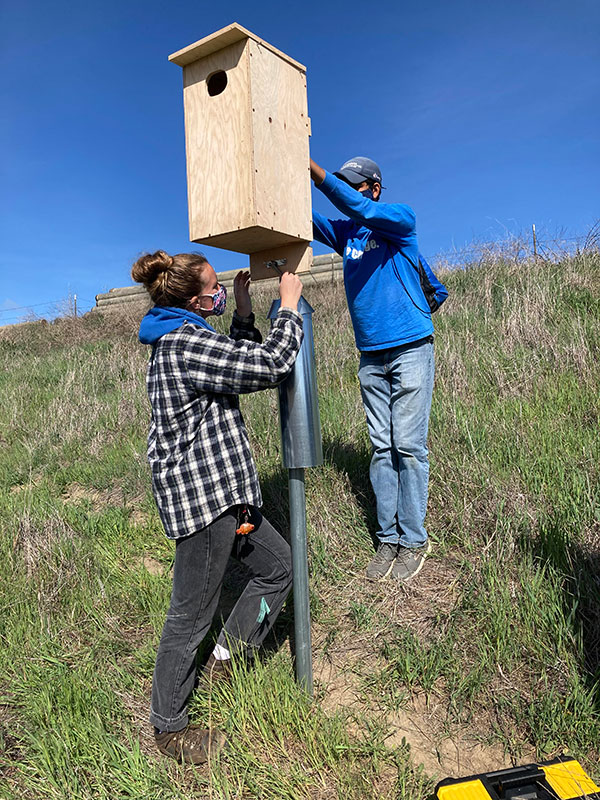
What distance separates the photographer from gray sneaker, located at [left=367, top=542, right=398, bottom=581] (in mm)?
3055

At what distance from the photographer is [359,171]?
3004 millimetres

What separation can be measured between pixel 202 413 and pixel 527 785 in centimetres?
170

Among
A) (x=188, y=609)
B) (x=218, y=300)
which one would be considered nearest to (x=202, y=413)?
(x=218, y=300)

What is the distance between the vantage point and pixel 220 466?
6.87 ft

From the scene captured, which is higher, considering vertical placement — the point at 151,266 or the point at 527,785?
the point at 151,266

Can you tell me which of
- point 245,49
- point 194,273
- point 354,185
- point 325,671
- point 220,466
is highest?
point 245,49

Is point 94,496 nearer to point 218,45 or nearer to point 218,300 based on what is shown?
point 218,300

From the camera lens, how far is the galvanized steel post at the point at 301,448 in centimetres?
229

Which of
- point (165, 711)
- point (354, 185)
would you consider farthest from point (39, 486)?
point (354, 185)

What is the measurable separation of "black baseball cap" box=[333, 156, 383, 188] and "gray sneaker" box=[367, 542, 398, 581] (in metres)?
2.02

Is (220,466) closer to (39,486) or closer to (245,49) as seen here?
(245,49)

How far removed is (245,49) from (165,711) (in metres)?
2.64

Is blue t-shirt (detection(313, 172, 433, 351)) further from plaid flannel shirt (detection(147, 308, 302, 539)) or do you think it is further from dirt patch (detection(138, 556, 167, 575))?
dirt patch (detection(138, 556, 167, 575))

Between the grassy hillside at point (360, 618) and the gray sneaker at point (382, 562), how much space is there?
0.09 m
